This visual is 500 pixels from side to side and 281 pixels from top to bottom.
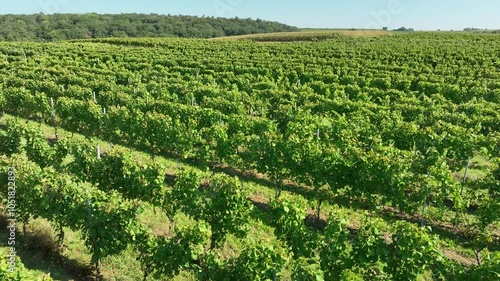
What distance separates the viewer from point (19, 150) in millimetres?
14164

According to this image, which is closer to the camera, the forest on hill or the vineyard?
the vineyard

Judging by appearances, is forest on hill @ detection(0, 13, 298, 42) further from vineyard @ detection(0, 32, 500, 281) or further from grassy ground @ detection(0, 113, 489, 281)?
grassy ground @ detection(0, 113, 489, 281)

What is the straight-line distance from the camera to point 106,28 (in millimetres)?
129625

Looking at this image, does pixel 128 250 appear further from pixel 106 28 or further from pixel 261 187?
pixel 106 28

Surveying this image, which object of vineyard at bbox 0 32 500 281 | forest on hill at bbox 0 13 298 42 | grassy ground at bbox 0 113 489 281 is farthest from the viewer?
forest on hill at bbox 0 13 298 42

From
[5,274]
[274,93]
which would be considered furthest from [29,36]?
[5,274]

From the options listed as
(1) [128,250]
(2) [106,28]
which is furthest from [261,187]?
(2) [106,28]

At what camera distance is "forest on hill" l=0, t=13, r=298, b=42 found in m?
117

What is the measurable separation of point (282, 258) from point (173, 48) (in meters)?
61.8

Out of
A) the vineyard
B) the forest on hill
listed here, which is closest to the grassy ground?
the vineyard

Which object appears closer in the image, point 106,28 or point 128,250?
point 128,250

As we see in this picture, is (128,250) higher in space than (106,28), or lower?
lower

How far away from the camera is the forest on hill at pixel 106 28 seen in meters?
117

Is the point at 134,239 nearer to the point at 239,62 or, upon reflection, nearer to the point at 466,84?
the point at 466,84
